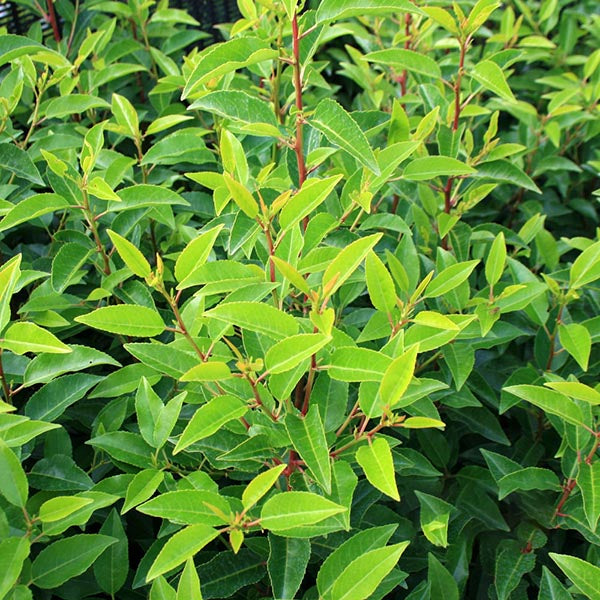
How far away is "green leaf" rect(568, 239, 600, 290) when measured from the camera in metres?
1.33

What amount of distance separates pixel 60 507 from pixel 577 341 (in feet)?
3.11

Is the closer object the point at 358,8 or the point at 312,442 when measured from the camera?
the point at 312,442

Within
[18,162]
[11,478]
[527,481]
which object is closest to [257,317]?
[11,478]

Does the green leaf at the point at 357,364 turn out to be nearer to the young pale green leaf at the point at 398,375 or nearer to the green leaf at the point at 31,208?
the young pale green leaf at the point at 398,375

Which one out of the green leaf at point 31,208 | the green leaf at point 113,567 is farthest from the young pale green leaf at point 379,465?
the green leaf at point 31,208

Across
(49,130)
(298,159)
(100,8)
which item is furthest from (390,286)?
(100,8)

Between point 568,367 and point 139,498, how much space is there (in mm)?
972

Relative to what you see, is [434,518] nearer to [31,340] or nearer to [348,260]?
[348,260]

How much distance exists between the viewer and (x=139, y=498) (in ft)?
3.58

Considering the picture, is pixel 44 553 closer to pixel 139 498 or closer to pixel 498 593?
pixel 139 498

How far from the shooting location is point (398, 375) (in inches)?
37.0

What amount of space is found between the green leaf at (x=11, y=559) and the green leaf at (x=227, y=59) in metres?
0.73

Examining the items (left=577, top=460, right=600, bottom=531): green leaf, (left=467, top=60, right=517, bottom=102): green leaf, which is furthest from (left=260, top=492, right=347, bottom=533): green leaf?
(left=467, top=60, right=517, bottom=102): green leaf

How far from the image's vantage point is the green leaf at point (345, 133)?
112cm
